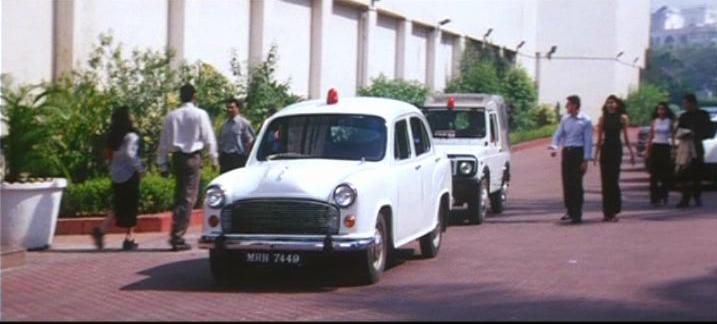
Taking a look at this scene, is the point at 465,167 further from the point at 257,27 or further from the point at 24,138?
the point at 257,27

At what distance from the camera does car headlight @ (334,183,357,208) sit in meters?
12.6

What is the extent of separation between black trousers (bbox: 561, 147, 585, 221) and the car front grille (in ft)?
25.7

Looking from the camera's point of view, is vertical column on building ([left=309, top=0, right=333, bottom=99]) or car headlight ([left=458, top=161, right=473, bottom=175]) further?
vertical column on building ([left=309, top=0, right=333, bottom=99])

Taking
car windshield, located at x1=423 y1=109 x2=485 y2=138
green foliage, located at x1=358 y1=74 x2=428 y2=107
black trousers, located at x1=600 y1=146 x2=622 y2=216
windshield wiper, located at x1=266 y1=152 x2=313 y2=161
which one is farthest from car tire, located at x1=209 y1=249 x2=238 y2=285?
green foliage, located at x1=358 y1=74 x2=428 y2=107

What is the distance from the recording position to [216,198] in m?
12.9

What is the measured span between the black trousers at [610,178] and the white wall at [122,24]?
8.24 m

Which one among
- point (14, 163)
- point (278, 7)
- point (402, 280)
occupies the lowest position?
point (402, 280)

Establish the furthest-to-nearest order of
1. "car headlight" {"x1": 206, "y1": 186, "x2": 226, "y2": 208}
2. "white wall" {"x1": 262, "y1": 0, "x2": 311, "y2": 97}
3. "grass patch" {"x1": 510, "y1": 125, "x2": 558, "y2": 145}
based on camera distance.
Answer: "grass patch" {"x1": 510, "y1": 125, "x2": 558, "y2": 145} < "white wall" {"x1": 262, "y1": 0, "x2": 311, "y2": 97} < "car headlight" {"x1": 206, "y1": 186, "x2": 226, "y2": 208}

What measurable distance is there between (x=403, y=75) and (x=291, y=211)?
26662 mm

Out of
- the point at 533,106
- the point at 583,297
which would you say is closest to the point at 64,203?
the point at 583,297

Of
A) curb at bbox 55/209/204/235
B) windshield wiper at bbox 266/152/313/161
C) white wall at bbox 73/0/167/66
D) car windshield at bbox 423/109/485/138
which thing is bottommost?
curb at bbox 55/209/204/235

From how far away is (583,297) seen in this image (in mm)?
12359

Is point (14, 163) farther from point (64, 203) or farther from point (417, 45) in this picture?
point (417, 45)

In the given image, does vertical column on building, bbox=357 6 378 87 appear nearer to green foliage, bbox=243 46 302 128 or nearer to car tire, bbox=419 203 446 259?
green foliage, bbox=243 46 302 128
